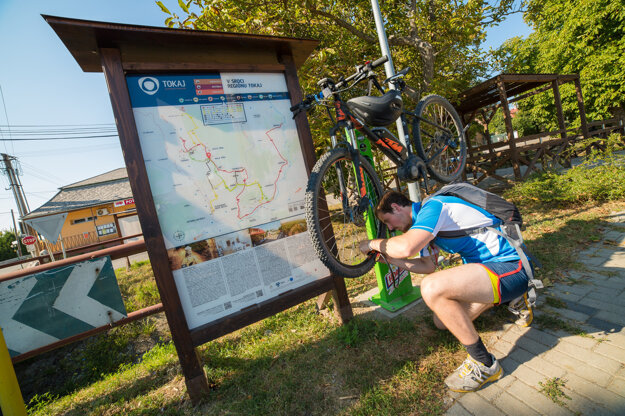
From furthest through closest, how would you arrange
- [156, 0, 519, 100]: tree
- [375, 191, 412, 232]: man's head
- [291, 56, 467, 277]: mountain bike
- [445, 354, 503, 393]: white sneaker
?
[156, 0, 519, 100]: tree, [375, 191, 412, 232]: man's head, [291, 56, 467, 277]: mountain bike, [445, 354, 503, 393]: white sneaker

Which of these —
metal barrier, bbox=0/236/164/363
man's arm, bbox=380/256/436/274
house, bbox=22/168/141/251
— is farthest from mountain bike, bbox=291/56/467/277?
house, bbox=22/168/141/251

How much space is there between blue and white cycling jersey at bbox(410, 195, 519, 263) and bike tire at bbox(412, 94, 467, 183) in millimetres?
1032

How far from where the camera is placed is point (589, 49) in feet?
45.4

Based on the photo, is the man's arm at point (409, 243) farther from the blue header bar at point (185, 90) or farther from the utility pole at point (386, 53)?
the blue header bar at point (185, 90)

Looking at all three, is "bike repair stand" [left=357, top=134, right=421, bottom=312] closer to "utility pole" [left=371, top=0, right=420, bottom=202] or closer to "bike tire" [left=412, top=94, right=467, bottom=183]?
"utility pole" [left=371, top=0, right=420, bottom=202]

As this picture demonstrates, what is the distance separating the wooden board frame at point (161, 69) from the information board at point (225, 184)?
0.07 m

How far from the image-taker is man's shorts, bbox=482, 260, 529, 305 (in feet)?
6.04

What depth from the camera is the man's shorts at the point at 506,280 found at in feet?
6.04

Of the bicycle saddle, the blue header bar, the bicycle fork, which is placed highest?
the blue header bar

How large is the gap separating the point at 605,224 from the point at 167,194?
5.74m

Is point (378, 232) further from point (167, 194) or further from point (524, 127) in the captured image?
point (524, 127)

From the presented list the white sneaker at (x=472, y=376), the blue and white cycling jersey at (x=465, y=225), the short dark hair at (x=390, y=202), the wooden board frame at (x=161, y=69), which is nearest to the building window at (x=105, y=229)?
the wooden board frame at (x=161, y=69)

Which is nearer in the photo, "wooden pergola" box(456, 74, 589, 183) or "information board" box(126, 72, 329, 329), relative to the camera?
"information board" box(126, 72, 329, 329)

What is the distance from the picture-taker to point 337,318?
282cm
